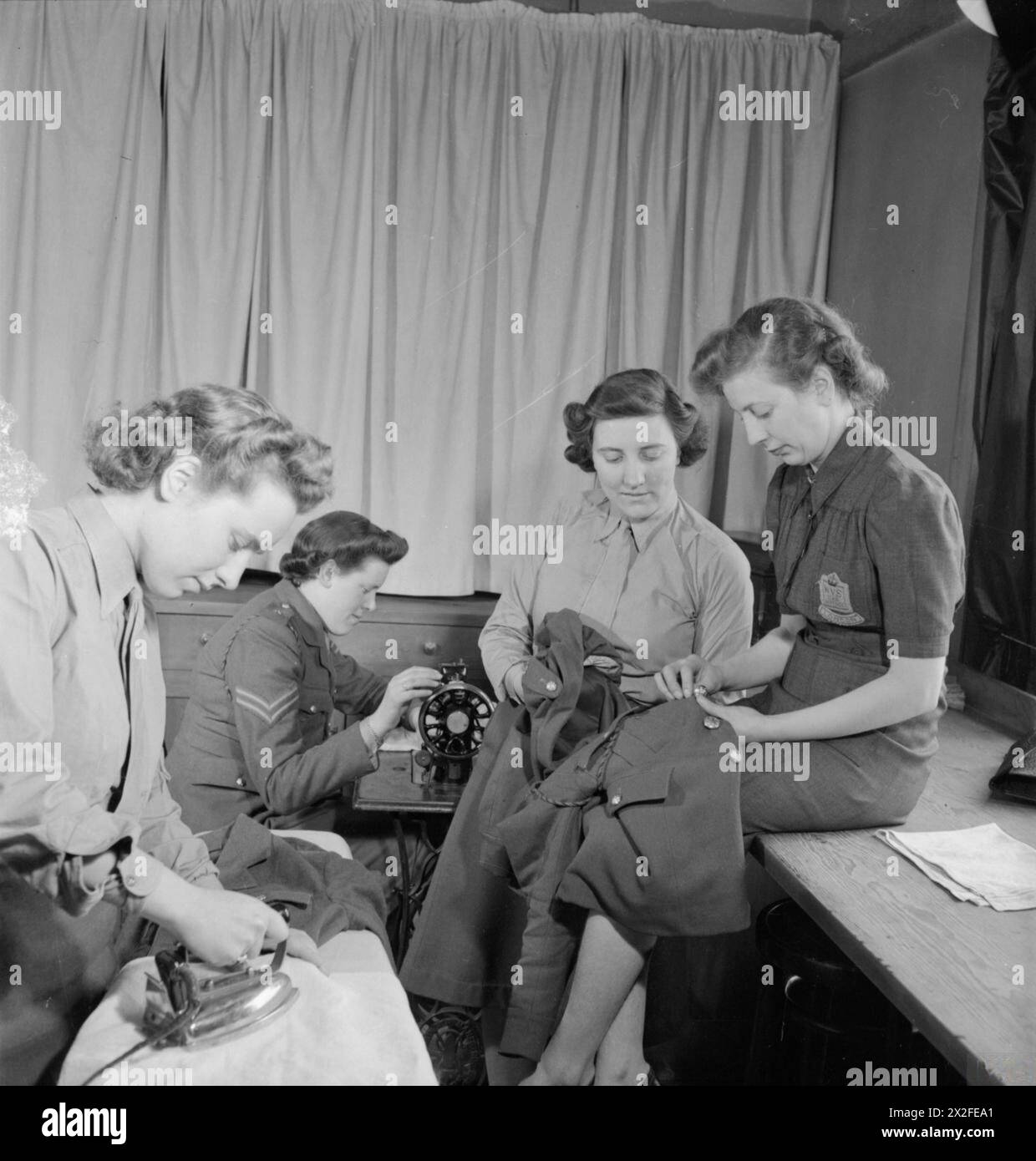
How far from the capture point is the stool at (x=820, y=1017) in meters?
1.97

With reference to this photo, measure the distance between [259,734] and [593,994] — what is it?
0.95 metres

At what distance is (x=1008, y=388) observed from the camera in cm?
260

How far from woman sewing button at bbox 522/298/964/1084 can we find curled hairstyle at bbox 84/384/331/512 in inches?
37.3

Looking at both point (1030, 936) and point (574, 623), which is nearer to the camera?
point (1030, 936)

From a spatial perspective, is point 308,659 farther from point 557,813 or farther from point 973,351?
point 973,351

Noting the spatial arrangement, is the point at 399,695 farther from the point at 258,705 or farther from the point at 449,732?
the point at 258,705

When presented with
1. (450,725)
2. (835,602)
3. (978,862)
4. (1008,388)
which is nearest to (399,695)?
(450,725)

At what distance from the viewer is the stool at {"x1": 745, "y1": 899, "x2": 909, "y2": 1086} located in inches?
77.4

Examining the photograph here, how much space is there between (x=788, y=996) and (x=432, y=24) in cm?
295

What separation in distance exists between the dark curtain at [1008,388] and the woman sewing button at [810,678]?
0.59 meters

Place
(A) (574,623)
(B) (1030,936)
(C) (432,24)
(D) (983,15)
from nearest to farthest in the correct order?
(B) (1030,936)
(D) (983,15)
(A) (574,623)
(C) (432,24)

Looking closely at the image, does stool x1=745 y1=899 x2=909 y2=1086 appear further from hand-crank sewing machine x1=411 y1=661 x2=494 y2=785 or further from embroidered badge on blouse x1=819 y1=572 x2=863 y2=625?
hand-crank sewing machine x1=411 y1=661 x2=494 y2=785

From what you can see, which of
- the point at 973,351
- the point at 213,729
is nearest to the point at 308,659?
the point at 213,729
